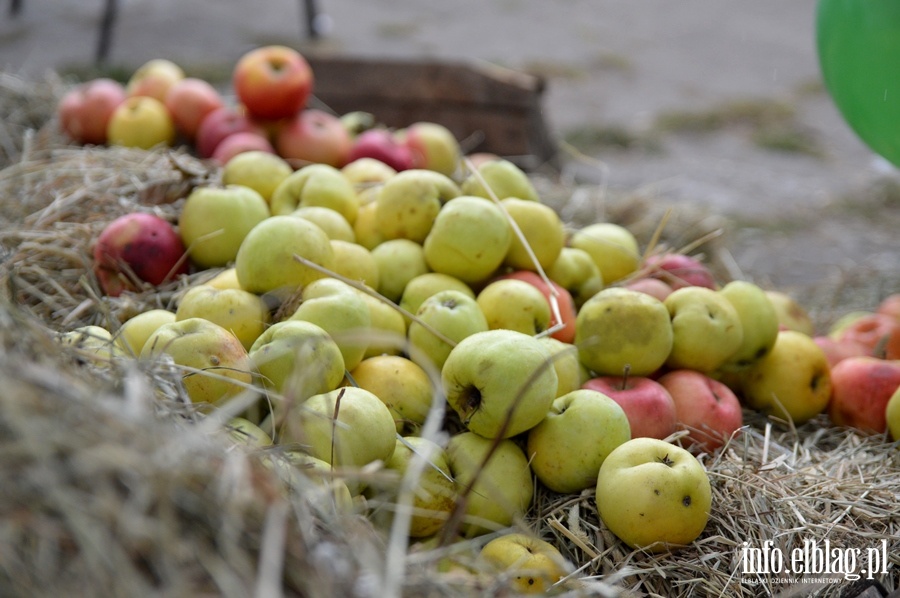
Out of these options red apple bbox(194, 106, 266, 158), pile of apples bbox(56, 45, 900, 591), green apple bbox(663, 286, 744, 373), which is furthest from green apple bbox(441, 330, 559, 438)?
red apple bbox(194, 106, 266, 158)

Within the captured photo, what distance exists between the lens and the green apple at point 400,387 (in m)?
1.77

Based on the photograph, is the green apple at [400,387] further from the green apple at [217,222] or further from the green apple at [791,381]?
→ the green apple at [791,381]

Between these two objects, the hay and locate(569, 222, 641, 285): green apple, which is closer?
the hay

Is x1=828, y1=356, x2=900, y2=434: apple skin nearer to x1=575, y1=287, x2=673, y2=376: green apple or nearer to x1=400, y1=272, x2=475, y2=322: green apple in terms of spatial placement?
x1=575, y1=287, x2=673, y2=376: green apple

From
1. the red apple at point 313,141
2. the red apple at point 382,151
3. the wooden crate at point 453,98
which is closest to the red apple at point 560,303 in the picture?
the red apple at point 382,151

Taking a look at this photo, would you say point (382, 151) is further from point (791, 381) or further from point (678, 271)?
point (791, 381)

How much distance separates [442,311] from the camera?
1.86 m

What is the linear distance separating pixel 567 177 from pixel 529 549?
2767 millimetres

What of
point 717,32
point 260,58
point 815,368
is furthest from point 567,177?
point 717,32

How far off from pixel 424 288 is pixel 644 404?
62cm

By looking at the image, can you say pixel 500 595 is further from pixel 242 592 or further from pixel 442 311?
pixel 442 311

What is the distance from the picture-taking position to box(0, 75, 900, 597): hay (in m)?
0.81

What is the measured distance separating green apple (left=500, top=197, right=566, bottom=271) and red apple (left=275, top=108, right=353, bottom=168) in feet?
3.80

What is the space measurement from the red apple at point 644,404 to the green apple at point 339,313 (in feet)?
1.84
